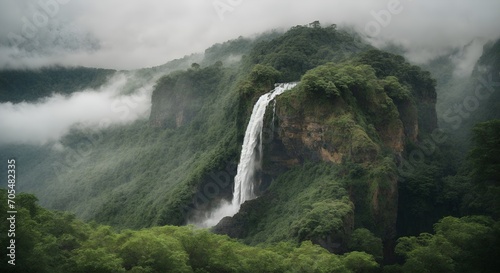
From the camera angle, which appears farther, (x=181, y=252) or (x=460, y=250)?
(x=460, y=250)

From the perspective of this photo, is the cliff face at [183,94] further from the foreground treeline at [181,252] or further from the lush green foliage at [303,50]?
the foreground treeline at [181,252]

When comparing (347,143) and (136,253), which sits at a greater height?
(347,143)

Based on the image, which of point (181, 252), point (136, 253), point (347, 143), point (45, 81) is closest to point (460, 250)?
point (347, 143)

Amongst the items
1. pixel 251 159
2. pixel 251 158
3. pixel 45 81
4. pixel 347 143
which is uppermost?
pixel 45 81

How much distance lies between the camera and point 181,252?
84.8 ft

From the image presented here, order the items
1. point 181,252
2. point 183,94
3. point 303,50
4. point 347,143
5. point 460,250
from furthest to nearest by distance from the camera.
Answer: point 183,94
point 303,50
point 347,143
point 460,250
point 181,252

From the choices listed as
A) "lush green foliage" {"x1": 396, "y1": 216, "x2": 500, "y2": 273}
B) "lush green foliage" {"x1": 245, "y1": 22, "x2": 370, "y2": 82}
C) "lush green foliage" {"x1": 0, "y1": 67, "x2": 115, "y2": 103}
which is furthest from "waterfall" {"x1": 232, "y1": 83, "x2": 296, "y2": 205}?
"lush green foliage" {"x1": 0, "y1": 67, "x2": 115, "y2": 103}

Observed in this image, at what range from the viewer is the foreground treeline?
22.8 m

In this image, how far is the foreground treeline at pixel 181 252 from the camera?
22.8m

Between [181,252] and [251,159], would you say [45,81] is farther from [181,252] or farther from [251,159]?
[181,252]

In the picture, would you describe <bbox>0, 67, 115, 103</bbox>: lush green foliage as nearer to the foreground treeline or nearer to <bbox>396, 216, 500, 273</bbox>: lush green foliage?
the foreground treeline

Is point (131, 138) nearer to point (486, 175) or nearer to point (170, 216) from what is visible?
point (170, 216)

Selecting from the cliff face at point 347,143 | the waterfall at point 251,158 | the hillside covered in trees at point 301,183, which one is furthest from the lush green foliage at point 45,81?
the cliff face at point 347,143

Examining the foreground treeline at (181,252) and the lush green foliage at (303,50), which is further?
the lush green foliage at (303,50)
